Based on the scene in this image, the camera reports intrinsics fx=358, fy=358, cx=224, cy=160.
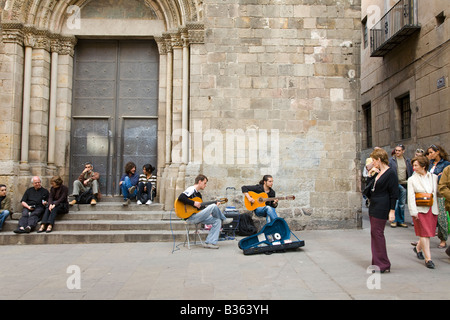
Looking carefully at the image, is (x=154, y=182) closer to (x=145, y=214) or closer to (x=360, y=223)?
(x=145, y=214)

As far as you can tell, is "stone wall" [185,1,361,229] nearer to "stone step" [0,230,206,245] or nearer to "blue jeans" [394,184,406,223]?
"blue jeans" [394,184,406,223]

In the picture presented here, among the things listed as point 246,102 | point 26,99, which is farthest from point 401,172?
point 26,99

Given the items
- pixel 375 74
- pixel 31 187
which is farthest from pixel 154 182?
pixel 375 74

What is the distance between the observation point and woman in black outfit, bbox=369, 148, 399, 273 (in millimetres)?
4984

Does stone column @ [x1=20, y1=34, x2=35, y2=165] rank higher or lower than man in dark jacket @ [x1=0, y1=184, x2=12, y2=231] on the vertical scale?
higher

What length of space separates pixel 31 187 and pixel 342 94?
301 inches

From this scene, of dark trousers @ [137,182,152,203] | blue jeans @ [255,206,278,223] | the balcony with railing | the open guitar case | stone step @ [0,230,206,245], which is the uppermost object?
the balcony with railing

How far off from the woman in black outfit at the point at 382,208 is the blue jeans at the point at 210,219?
288 centimetres

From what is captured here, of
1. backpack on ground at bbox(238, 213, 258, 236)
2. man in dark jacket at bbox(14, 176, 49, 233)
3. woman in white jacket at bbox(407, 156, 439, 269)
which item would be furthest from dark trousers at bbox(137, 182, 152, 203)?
woman in white jacket at bbox(407, 156, 439, 269)

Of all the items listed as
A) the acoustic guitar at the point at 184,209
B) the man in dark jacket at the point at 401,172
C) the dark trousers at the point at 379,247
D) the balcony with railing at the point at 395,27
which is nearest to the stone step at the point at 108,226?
the acoustic guitar at the point at 184,209

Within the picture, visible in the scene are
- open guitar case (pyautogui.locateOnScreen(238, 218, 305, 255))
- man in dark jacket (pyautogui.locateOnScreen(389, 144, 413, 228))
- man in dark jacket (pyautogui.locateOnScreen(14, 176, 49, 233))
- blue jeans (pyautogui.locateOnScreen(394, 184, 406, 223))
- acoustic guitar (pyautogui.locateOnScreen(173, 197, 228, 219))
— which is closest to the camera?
open guitar case (pyautogui.locateOnScreen(238, 218, 305, 255))

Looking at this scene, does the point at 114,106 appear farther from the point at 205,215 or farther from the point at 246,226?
the point at 246,226

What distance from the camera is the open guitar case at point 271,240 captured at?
624 centimetres

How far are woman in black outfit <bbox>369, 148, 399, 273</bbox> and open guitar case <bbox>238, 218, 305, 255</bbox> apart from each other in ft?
5.33
